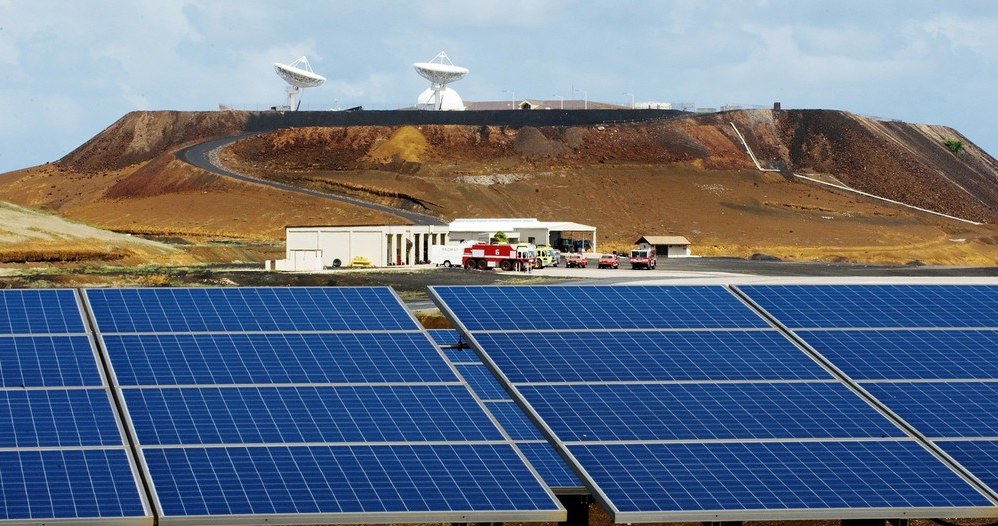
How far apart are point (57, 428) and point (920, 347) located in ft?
54.2

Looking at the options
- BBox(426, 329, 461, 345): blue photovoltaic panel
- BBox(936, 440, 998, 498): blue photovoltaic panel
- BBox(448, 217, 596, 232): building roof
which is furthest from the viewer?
BBox(448, 217, 596, 232): building roof

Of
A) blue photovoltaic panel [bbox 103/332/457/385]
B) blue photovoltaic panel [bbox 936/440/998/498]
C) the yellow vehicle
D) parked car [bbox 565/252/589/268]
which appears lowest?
parked car [bbox 565/252/589/268]

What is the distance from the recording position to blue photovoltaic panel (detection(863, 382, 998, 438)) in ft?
85.1

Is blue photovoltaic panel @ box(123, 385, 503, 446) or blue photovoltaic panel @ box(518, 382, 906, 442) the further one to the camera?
blue photovoltaic panel @ box(518, 382, 906, 442)

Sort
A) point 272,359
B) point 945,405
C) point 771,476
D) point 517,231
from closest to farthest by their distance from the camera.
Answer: point 771,476
point 272,359
point 945,405
point 517,231

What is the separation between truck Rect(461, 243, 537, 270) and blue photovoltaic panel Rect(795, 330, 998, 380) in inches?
2872

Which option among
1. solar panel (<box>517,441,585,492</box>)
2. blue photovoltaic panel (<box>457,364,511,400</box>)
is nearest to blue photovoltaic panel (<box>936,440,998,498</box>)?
solar panel (<box>517,441,585,492</box>)

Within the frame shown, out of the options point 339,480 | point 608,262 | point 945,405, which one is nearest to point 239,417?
point 339,480

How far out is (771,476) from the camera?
23.4 meters

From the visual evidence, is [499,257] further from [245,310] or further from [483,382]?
[245,310]

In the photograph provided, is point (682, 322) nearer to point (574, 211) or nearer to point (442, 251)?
point (442, 251)

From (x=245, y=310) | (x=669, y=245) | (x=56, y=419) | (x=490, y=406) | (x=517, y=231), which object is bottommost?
(x=669, y=245)

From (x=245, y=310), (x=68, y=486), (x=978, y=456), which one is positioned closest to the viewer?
(x=68, y=486)

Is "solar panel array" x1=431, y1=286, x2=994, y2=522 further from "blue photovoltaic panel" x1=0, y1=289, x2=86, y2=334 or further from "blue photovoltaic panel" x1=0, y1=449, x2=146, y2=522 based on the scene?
"blue photovoltaic panel" x1=0, y1=289, x2=86, y2=334
